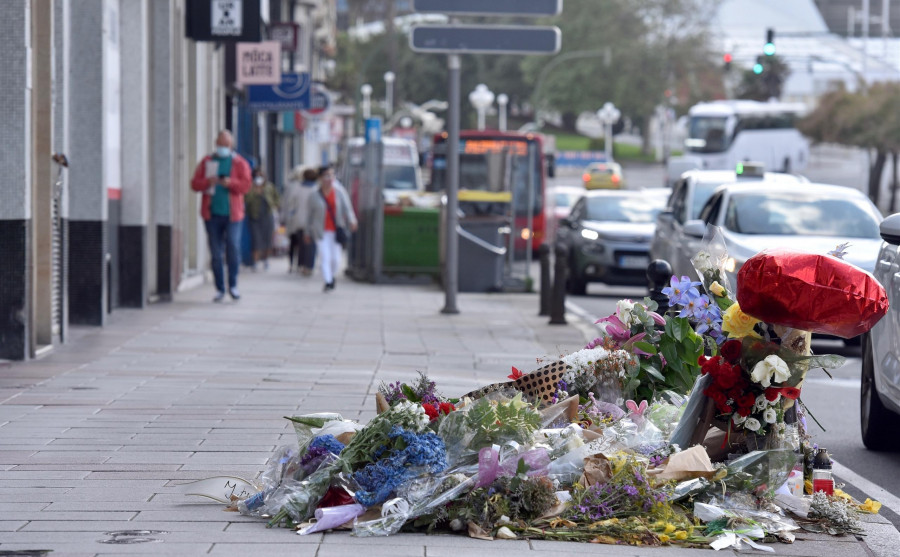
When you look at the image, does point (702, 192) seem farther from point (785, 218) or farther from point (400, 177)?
point (400, 177)

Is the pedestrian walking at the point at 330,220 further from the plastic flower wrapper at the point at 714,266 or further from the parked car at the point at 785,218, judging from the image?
the plastic flower wrapper at the point at 714,266

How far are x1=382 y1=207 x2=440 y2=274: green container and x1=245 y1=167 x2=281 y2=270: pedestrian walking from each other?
442 centimetres

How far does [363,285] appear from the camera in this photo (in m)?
23.5

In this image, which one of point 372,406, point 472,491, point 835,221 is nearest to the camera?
point 472,491

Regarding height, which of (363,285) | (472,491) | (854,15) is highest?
(854,15)

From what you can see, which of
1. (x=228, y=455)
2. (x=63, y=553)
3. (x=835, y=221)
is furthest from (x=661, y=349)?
(x=835, y=221)

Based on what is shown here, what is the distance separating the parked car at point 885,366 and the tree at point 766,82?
79.3m

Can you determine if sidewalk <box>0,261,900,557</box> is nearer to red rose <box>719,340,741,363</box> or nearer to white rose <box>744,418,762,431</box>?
white rose <box>744,418,762,431</box>

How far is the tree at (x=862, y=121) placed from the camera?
6581 cm

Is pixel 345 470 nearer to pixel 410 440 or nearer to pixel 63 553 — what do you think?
pixel 410 440

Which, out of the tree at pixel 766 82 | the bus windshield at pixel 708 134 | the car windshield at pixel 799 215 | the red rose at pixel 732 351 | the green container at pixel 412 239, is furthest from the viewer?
the tree at pixel 766 82

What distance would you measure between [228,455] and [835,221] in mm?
9320

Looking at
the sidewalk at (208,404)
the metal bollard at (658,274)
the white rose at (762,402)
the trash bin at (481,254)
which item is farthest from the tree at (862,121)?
the white rose at (762,402)

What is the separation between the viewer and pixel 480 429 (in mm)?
6125
